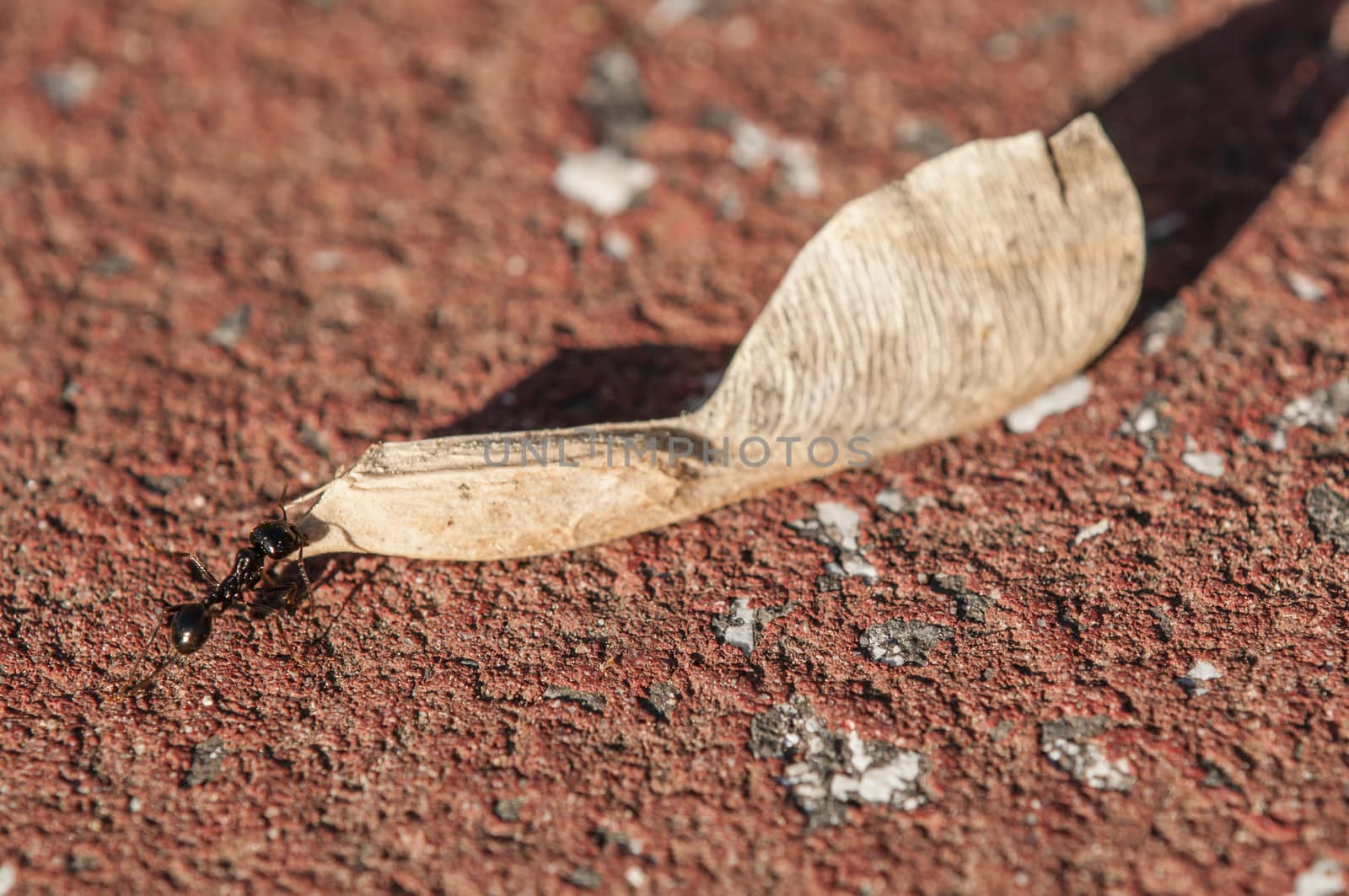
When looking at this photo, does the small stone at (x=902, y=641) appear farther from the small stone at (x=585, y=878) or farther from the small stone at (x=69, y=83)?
the small stone at (x=69, y=83)

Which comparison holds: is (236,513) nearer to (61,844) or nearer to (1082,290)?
(61,844)

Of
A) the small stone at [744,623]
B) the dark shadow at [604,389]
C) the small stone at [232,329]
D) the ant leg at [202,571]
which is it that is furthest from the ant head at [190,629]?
the small stone at [744,623]

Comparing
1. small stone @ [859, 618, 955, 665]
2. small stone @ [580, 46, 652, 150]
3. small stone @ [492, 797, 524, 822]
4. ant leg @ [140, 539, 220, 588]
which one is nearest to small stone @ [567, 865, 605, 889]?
small stone @ [492, 797, 524, 822]

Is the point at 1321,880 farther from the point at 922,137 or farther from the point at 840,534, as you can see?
the point at 922,137

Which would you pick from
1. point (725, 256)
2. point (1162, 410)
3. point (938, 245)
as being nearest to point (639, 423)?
point (938, 245)

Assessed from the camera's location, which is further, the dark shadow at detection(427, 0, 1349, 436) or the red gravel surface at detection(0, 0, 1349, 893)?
the dark shadow at detection(427, 0, 1349, 436)

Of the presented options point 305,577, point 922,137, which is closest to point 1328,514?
point 922,137

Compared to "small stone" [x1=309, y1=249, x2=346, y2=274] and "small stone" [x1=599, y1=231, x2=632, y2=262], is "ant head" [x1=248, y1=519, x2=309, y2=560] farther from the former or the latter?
"small stone" [x1=599, y1=231, x2=632, y2=262]
